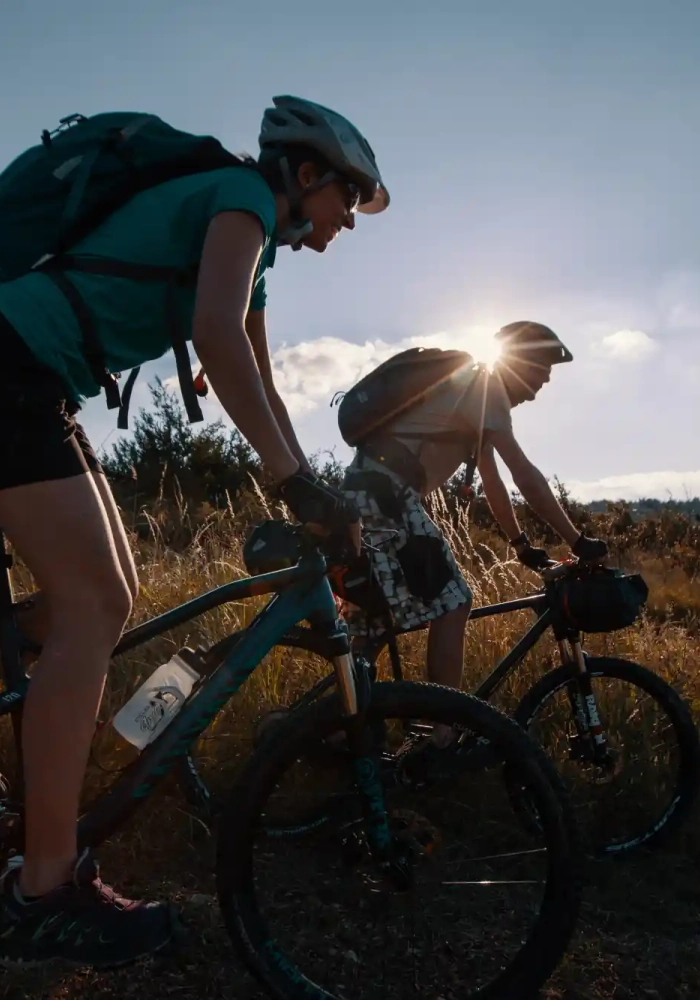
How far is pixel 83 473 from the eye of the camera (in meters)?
1.94

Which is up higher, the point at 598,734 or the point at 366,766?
the point at 366,766

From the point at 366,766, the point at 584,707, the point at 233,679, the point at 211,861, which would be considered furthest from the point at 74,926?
the point at 584,707

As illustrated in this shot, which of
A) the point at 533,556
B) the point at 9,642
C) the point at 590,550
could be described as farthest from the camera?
the point at 533,556

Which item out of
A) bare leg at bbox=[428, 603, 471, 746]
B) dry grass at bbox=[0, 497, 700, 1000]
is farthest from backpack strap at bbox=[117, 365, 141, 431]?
bare leg at bbox=[428, 603, 471, 746]

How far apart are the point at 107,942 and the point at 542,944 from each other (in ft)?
3.47

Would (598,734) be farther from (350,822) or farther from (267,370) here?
(267,370)

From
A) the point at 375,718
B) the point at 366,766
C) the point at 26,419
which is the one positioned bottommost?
the point at 366,766

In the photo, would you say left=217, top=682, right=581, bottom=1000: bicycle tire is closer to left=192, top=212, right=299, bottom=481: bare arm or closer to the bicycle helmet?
left=192, top=212, right=299, bottom=481: bare arm

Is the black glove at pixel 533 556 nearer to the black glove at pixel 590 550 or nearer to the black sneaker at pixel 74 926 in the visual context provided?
the black glove at pixel 590 550

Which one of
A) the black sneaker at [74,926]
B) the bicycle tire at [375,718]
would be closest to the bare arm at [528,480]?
the bicycle tire at [375,718]

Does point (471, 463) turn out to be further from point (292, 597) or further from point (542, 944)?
point (542, 944)

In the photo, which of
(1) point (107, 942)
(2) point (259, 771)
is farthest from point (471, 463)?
(1) point (107, 942)

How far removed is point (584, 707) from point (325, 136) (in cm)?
234

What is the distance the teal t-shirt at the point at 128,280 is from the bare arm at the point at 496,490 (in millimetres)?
1796
